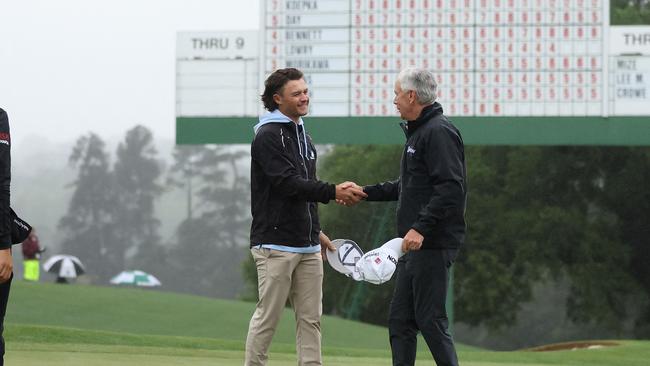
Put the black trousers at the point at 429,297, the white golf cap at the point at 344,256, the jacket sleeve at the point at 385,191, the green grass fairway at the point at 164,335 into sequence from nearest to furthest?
the black trousers at the point at 429,297 → the white golf cap at the point at 344,256 → the jacket sleeve at the point at 385,191 → the green grass fairway at the point at 164,335

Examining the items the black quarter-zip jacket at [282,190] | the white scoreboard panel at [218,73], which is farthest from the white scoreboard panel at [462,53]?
the black quarter-zip jacket at [282,190]

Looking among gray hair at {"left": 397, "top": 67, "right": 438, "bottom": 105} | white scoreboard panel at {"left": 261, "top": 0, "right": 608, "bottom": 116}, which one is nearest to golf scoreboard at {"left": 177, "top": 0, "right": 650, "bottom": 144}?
white scoreboard panel at {"left": 261, "top": 0, "right": 608, "bottom": 116}

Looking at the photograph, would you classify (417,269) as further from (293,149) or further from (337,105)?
(337,105)

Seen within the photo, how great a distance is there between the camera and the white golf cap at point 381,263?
6.09m

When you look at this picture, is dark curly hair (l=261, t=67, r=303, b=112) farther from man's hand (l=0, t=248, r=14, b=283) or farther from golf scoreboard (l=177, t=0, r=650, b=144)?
golf scoreboard (l=177, t=0, r=650, b=144)

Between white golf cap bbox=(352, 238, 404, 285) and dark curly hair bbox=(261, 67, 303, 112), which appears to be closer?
white golf cap bbox=(352, 238, 404, 285)

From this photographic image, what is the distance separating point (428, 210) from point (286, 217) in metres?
0.78

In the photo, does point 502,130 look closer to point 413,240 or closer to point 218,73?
point 218,73

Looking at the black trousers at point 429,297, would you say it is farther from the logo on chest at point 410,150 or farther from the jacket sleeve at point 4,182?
the jacket sleeve at point 4,182

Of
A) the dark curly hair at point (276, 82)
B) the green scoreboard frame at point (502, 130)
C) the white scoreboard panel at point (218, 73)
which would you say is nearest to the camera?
the dark curly hair at point (276, 82)

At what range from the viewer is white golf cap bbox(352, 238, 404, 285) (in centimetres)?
609

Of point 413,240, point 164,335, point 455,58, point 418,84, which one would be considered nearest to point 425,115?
point 418,84

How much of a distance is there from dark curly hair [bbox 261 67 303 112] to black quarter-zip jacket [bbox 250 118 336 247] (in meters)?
0.16

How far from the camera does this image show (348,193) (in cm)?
650
